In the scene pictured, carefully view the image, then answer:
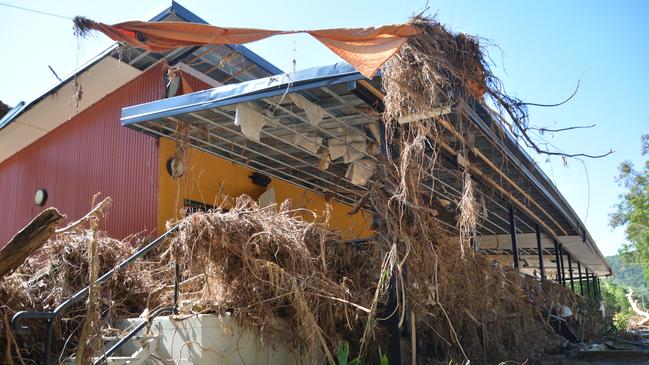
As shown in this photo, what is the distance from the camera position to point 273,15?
7793 millimetres

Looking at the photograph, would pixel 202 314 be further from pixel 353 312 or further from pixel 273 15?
pixel 273 15

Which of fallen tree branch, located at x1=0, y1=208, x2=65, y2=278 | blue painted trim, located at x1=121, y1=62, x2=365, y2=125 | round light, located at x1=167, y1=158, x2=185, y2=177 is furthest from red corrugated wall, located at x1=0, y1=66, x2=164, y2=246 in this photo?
fallen tree branch, located at x1=0, y1=208, x2=65, y2=278

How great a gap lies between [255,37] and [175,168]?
11.0 ft

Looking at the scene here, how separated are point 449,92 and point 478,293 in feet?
→ 9.39

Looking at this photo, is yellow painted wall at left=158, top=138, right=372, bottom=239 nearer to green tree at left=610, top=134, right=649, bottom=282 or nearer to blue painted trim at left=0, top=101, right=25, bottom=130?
blue painted trim at left=0, top=101, right=25, bottom=130

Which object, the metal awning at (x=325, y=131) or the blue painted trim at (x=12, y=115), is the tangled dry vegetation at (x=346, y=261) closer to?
the metal awning at (x=325, y=131)

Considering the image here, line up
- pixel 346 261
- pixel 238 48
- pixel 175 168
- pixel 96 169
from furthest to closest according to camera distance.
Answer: pixel 96 169 → pixel 238 48 → pixel 175 168 → pixel 346 261

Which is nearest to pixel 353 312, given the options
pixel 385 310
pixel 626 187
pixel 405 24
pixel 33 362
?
pixel 385 310

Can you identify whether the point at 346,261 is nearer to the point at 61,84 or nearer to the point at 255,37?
the point at 255,37

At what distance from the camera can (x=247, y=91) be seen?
725 cm

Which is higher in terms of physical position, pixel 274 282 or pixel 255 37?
pixel 255 37

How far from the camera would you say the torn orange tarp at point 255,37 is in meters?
5.75

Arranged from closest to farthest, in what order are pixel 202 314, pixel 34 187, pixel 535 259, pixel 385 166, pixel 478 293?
pixel 202 314
pixel 385 166
pixel 478 293
pixel 34 187
pixel 535 259

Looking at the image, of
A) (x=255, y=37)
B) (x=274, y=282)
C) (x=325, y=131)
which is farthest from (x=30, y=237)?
(x=325, y=131)
